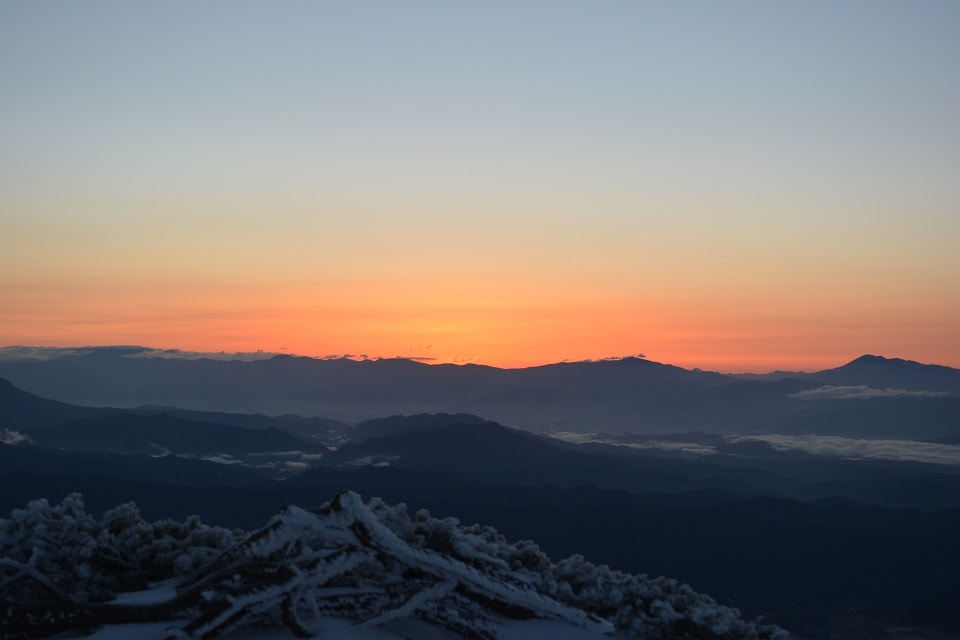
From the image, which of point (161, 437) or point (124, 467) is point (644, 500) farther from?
point (161, 437)

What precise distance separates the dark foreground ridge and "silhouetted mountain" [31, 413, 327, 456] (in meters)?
157

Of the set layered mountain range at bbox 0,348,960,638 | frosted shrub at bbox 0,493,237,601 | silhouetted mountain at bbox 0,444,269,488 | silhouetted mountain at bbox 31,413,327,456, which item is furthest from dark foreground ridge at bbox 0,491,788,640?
silhouetted mountain at bbox 31,413,327,456

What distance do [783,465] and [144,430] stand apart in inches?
4629

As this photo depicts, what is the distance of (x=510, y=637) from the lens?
911 cm

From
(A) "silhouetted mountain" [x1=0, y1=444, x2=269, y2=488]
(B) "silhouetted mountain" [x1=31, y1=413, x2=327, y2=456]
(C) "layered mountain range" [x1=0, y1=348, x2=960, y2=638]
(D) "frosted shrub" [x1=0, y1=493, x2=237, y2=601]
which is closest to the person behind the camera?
(D) "frosted shrub" [x1=0, y1=493, x2=237, y2=601]

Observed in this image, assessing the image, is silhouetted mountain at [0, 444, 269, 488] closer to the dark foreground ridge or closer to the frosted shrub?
the frosted shrub

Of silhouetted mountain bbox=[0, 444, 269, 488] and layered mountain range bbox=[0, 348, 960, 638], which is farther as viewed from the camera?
silhouetted mountain bbox=[0, 444, 269, 488]

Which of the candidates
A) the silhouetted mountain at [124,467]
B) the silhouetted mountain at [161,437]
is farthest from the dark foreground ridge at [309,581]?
the silhouetted mountain at [161,437]

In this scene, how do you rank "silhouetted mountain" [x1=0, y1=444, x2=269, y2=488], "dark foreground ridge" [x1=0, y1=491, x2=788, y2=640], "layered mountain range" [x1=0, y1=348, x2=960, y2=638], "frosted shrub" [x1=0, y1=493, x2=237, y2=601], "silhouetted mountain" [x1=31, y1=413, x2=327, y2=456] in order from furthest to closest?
"silhouetted mountain" [x1=31, y1=413, x2=327, y2=456]
"silhouetted mountain" [x1=0, y1=444, x2=269, y2=488]
"layered mountain range" [x1=0, y1=348, x2=960, y2=638]
"frosted shrub" [x1=0, y1=493, x2=237, y2=601]
"dark foreground ridge" [x1=0, y1=491, x2=788, y2=640]

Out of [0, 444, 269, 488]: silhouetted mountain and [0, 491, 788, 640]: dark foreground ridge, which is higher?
[0, 491, 788, 640]: dark foreground ridge

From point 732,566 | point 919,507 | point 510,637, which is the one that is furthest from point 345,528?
point 919,507

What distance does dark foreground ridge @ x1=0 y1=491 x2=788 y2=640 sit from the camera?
7957 mm

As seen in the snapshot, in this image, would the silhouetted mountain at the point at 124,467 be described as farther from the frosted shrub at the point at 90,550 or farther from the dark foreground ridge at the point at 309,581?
the dark foreground ridge at the point at 309,581

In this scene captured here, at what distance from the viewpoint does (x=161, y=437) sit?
16938 cm
